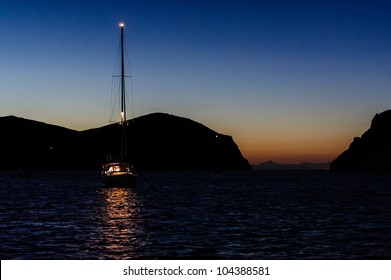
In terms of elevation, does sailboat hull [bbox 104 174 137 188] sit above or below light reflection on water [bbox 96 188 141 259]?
above

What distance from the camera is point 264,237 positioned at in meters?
35.4

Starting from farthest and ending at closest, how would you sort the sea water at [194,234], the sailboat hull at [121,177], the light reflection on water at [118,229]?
1. the sailboat hull at [121,177]
2. the light reflection on water at [118,229]
3. the sea water at [194,234]

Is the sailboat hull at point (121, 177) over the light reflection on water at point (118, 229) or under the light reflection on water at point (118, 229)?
over

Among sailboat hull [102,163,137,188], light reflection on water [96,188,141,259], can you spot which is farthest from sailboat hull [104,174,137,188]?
light reflection on water [96,188,141,259]

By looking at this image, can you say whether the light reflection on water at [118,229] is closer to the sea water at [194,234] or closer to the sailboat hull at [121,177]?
the sea water at [194,234]

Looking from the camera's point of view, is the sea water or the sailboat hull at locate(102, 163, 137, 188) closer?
the sea water

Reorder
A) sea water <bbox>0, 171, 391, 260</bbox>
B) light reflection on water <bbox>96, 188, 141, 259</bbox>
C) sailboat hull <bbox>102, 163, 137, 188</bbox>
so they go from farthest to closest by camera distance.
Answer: sailboat hull <bbox>102, 163, 137, 188</bbox>
light reflection on water <bbox>96, 188, 141, 259</bbox>
sea water <bbox>0, 171, 391, 260</bbox>

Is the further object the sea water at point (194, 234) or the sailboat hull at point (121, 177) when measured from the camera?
the sailboat hull at point (121, 177)

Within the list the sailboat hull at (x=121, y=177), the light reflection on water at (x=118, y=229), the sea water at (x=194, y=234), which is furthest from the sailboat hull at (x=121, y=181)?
the sea water at (x=194, y=234)

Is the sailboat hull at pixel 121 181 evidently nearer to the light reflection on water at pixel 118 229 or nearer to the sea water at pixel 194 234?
the light reflection on water at pixel 118 229

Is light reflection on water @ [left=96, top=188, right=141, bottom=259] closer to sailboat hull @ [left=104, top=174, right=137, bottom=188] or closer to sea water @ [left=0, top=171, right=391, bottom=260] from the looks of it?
sea water @ [left=0, top=171, right=391, bottom=260]

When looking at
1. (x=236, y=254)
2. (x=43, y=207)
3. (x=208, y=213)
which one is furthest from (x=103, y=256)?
(x=43, y=207)

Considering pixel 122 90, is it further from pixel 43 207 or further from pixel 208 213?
pixel 208 213

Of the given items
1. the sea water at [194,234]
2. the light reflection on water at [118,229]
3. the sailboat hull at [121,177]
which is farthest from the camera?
the sailboat hull at [121,177]
